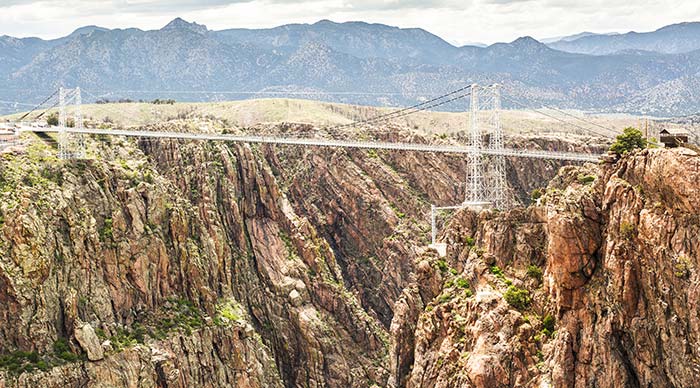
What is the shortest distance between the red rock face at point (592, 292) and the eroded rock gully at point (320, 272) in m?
0.11

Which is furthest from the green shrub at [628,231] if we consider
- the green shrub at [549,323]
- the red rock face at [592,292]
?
the green shrub at [549,323]

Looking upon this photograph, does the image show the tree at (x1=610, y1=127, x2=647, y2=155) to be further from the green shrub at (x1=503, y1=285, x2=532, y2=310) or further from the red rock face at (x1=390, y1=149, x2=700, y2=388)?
the green shrub at (x1=503, y1=285, x2=532, y2=310)

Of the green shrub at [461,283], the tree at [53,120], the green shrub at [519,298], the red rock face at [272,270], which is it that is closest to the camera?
the green shrub at [519,298]

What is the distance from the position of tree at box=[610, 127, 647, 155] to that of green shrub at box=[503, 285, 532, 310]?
31.9ft

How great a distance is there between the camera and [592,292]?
58156mm

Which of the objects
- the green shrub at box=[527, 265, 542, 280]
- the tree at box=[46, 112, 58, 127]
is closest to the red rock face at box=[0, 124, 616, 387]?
the green shrub at box=[527, 265, 542, 280]

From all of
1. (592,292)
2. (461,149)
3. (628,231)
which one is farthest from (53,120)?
(628,231)

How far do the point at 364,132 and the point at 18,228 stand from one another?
79087 millimetres

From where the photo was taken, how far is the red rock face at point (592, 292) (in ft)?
176

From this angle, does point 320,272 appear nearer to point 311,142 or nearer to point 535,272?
point 311,142

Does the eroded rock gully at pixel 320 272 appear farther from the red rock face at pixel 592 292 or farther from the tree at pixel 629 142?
the tree at pixel 629 142

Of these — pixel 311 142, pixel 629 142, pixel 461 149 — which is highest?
pixel 629 142

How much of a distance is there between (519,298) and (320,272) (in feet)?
256

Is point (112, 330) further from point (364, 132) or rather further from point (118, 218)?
point (364, 132)
